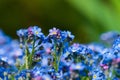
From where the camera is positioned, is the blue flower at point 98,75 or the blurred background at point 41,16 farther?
the blurred background at point 41,16

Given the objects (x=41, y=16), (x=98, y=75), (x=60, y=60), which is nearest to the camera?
(x=98, y=75)

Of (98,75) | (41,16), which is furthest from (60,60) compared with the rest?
(41,16)

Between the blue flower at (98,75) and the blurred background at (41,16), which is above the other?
the blurred background at (41,16)

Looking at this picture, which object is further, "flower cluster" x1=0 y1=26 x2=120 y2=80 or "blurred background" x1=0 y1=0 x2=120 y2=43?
"blurred background" x1=0 y1=0 x2=120 y2=43

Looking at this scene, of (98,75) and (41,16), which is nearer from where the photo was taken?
(98,75)

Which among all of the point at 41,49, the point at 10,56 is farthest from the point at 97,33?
the point at 41,49

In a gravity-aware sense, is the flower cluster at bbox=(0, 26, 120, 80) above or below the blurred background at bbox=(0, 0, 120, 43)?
below

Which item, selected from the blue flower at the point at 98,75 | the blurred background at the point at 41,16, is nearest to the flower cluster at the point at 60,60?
the blue flower at the point at 98,75

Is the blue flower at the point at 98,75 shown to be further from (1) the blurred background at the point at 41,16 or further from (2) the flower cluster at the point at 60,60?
(1) the blurred background at the point at 41,16

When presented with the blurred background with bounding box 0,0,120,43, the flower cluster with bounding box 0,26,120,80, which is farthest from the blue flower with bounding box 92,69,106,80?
the blurred background with bounding box 0,0,120,43

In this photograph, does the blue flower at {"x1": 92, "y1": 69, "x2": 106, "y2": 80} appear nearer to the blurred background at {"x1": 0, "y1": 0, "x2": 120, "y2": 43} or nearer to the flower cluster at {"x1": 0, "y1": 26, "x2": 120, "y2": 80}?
the flower cluster at {"x1": 0, "y1": 26, "x2": 120, "y2": 80}

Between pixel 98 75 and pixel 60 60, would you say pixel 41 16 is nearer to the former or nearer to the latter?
pixel 60 60

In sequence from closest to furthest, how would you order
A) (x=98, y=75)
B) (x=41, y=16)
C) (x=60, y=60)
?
(x=98, y=75), (x=60, y=60), (x=41, y=16)

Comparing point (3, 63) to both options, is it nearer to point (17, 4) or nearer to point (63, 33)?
point (63, 33)
